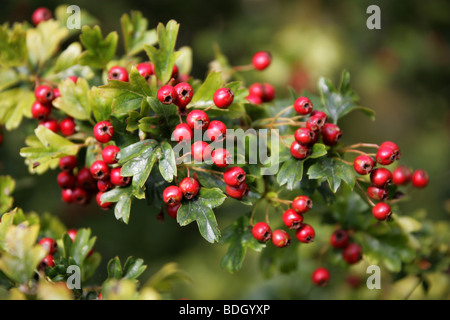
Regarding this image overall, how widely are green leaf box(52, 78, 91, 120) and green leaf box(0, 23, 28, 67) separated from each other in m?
0.28

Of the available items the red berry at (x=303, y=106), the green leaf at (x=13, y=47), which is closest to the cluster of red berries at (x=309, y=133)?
the red berry at (x=303, y=106)

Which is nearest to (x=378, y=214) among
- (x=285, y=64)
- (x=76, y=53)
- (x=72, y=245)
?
(x=72, y=245)

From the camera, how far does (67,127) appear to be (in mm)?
1468

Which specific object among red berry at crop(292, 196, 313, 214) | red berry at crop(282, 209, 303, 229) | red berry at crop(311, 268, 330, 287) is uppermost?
red berry at crop(292, 196, 313, 214)

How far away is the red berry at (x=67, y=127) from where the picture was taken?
4.82 feet

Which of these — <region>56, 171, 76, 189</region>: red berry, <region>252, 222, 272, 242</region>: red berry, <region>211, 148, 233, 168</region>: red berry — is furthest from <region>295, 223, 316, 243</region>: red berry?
<region>56, 171, 76, 189</region>: red berry

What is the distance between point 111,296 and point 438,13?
3515 mm

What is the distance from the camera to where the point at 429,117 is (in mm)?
3551

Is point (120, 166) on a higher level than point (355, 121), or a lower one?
lower

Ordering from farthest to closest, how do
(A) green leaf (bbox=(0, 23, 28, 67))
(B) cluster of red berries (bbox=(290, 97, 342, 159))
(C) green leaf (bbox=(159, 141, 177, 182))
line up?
(A) green leaf (bbox=(0, 23, 28, 67)), (B) cluster of red berries (bbox=(290, 97, 342, 159)), (C) green leaf (bbox=(159, 141, 177, 182))

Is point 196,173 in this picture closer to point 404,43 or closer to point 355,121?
point 404,43

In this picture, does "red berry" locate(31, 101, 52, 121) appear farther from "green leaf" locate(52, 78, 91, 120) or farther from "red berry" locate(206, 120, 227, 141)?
"red berry" locate(206, 120, 227, 141)

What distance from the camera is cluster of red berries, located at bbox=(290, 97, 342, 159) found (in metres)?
1.29

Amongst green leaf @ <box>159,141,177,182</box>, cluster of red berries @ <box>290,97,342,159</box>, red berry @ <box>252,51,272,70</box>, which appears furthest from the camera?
red berry @ <box>252,51,272,70</box>
